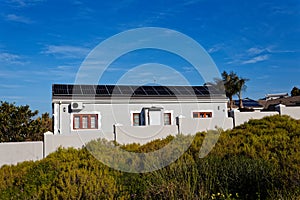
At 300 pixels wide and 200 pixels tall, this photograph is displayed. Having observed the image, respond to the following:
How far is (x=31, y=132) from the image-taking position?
42.0 feet

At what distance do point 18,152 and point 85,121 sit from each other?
582cm


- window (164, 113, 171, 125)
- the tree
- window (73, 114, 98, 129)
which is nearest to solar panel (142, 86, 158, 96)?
window (164, 113, 171, 125)

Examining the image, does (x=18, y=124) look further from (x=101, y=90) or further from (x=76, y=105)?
(x=101, y=90)

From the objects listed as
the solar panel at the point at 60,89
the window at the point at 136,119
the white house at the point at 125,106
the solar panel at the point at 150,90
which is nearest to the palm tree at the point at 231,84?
the white house at the point at 125,106

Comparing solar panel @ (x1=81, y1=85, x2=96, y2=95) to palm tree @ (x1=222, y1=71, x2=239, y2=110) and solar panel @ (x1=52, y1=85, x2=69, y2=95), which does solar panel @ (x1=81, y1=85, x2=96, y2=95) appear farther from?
palm tree @ (x1=222, y1=71, x2=239, y2=110)

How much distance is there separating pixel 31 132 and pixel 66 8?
5654 millimetres

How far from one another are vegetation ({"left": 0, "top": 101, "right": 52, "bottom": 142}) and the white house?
1418 mm

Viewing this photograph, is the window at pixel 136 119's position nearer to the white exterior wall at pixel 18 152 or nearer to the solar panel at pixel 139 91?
the solar panel at pixel 139 91

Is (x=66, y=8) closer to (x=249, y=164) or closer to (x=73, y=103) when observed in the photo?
(x=73, y=103)

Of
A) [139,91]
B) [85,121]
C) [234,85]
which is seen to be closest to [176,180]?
[85,121]

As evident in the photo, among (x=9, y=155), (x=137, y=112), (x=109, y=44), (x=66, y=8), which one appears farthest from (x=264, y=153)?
(x=137, y=112)

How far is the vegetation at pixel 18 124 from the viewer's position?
40.2ft

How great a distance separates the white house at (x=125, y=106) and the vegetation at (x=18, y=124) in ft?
4.65

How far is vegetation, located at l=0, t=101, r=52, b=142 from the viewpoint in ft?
40.2
